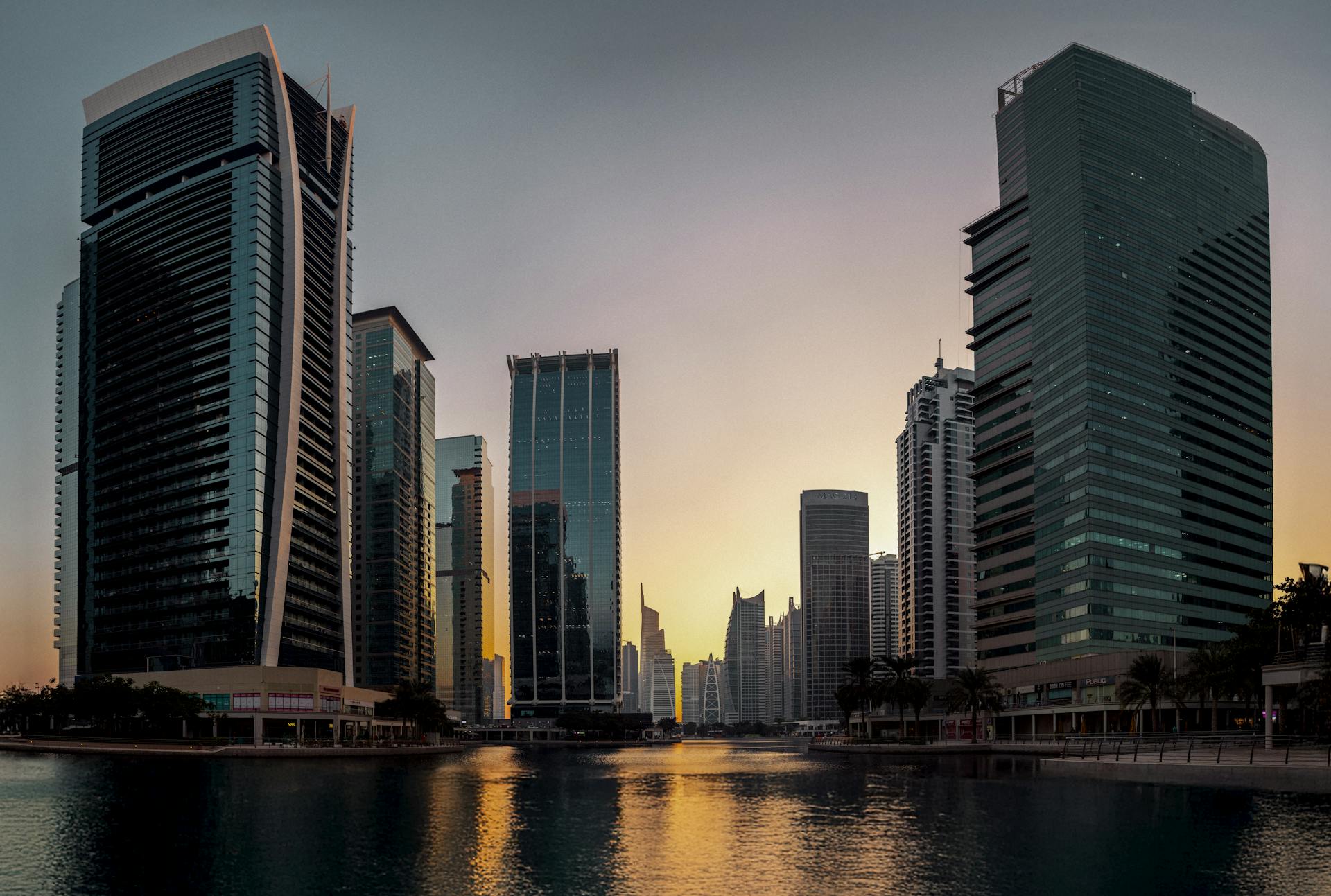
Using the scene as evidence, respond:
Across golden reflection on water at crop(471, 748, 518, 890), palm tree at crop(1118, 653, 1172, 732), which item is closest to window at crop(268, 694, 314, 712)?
golden reflection on water at crop(471, 748, 518, 890)

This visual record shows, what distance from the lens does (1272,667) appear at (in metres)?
89.3

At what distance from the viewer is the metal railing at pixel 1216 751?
7531 centimetres

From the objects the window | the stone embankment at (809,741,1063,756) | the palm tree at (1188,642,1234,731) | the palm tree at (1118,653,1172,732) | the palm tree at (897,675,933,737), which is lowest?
the stone embankment at (809,741,1063,756)

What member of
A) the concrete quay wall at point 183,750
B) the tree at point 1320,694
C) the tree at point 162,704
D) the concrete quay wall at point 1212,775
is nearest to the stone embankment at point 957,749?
the concrete quay wall at point 1212,775

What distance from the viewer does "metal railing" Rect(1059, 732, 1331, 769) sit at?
75.3 meters

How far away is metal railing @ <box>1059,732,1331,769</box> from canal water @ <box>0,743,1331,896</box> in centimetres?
678

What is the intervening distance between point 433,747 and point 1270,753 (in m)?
145

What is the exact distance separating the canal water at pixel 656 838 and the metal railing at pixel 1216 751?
22.3 feet

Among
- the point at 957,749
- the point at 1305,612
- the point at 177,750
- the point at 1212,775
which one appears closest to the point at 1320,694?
the point at 1212,775

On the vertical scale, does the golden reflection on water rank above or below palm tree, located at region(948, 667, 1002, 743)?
above

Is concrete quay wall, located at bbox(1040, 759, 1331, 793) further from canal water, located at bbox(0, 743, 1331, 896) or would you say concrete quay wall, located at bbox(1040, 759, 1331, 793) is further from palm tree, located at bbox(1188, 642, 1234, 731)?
palm tree, located at bbox(1188, 642, 1234, 731)

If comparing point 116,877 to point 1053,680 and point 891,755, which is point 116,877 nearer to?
point 891,755

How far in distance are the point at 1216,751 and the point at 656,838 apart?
54657 millimetres

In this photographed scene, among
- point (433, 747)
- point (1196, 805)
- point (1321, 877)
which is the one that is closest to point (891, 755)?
point (433, 747)
